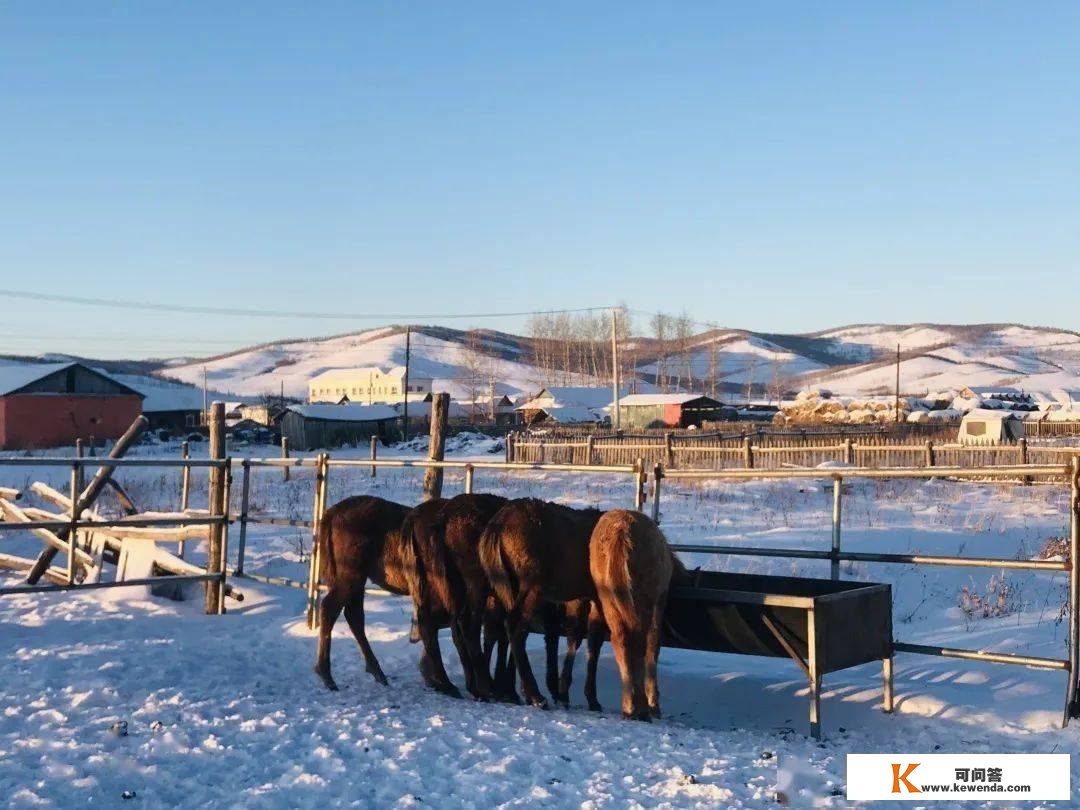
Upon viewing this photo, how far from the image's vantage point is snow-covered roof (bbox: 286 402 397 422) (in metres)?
57.6

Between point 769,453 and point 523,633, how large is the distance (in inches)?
955

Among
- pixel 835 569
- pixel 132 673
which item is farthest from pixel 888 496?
pixel 132 673

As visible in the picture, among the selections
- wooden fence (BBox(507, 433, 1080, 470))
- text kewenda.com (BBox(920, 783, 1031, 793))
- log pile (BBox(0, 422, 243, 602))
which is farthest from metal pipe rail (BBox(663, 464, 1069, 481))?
wooden fence (BBox(507, 433, 1080, 470))

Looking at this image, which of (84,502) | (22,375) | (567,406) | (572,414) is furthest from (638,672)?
(567,406)

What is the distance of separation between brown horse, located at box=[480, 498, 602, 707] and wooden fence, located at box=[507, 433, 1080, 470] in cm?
1717

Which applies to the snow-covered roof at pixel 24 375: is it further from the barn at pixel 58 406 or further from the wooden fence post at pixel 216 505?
the wooden fence post at pixel 216 505

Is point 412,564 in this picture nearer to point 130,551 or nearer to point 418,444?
point 130,551

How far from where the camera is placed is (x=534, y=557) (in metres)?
7.00

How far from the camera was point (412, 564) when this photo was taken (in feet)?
25.1

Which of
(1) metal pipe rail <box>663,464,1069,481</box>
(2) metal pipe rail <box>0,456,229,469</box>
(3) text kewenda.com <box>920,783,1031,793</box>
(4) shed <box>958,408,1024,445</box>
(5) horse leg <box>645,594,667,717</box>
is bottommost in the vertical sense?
(3) text kewenda.com <box>920,783,1031,793</box>

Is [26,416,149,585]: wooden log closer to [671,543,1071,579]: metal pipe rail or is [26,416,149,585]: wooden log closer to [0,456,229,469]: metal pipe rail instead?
[0,456,229,469]: metal pipe rail

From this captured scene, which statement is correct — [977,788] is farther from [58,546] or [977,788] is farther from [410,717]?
[58,546]

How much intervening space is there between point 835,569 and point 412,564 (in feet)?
10.1

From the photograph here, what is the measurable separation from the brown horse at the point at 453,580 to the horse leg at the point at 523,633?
0.23m
